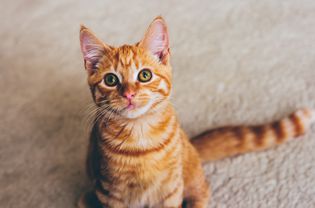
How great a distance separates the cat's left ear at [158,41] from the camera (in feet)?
3.66

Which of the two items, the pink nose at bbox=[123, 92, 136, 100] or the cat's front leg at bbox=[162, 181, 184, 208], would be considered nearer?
the pink nose at bbox=[123, 92, 136, 100]

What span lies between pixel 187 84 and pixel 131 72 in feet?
2.74

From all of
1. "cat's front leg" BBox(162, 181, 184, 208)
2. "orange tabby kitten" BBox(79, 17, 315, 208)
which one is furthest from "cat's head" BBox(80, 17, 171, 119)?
"cat's front leg" BBox(162, 181, 184, 208)

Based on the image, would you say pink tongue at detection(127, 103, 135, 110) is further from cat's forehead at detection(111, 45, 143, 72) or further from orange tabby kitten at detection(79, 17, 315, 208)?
cat's forehead at detection(111, 45, 143, 72)

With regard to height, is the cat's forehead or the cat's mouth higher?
the cat's forehead

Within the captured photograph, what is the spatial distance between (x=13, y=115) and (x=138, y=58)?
1.01 metres

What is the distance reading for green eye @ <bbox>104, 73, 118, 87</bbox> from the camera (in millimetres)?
1122

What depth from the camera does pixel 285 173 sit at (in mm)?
1464

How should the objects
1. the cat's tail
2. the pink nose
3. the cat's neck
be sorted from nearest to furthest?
the pink nose
the cat's neck
the cat's tail

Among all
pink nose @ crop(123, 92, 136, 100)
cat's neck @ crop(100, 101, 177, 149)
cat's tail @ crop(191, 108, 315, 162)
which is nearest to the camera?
pink nose @ crop(123, 92, 136, 100)

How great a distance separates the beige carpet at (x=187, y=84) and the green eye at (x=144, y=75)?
0.58 m

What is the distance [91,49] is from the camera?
117 cm

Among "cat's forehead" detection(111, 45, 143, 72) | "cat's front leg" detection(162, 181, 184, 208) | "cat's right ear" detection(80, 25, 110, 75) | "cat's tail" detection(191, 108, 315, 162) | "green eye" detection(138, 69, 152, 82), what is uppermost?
"cat's right ear" detection(80, 25, 110, 75)

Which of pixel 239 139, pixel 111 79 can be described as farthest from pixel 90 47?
pixel 239 139
